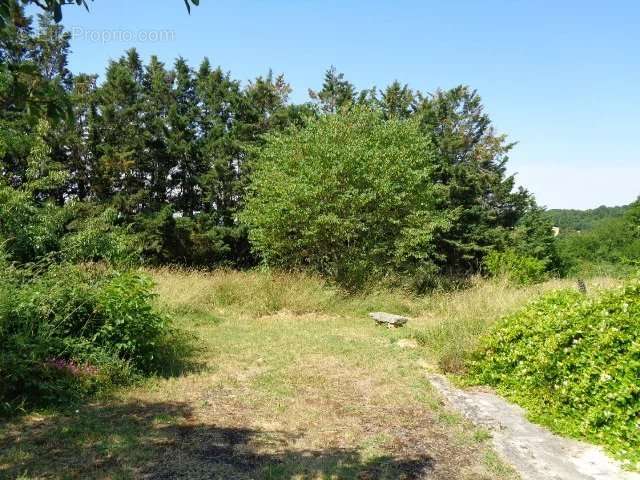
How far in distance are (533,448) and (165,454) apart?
305 centimetres

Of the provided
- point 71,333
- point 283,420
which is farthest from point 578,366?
point 71,333

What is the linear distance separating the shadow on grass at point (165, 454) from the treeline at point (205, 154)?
50.8ft

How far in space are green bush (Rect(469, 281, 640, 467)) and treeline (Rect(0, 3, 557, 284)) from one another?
13.2 meters

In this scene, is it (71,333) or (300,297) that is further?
(300,297)

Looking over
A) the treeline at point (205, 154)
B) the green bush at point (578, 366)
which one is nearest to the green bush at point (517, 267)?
the treeline at point (205, 154)

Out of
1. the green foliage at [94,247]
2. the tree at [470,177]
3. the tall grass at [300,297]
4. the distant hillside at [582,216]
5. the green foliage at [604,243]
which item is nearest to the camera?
the green foliage at [94,247]

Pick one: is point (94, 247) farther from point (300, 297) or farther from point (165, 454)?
point (165, 454)

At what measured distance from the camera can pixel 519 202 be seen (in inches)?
1136

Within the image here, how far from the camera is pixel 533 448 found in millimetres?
4023

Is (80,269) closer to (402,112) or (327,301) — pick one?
(327,301)

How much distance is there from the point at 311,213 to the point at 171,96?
15785mm

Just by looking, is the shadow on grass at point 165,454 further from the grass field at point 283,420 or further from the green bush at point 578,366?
the green bush at point 578,366

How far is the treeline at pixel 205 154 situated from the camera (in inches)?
882

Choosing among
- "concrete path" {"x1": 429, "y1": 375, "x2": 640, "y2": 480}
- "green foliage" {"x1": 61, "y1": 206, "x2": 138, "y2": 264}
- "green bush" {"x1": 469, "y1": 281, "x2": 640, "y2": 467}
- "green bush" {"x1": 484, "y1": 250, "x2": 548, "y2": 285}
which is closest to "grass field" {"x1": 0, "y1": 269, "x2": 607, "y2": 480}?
"concrete path" {"x1": 429, "y1": 375, "x2": 640, "y2": 480}
